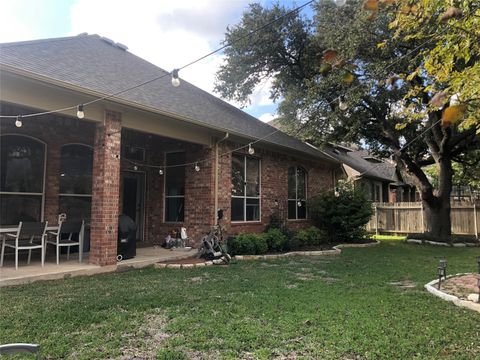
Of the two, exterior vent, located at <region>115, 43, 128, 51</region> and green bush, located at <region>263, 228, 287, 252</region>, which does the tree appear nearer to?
exterior vent, located at <region>115, 43, 128, 51</region>

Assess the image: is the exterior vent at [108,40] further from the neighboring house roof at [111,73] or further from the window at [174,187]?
the window at [174,187]

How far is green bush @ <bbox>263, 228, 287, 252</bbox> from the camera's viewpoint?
1073cm

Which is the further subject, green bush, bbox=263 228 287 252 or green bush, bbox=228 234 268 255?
green bush, bbox=263 228 287 252

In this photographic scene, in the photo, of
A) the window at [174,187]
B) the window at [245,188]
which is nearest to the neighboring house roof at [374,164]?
the window at [245,188]

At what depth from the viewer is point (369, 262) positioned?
9250 millimetres

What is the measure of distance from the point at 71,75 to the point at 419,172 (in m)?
14.2

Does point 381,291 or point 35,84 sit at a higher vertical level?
point 35,84

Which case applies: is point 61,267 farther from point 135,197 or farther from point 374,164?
point 374,164

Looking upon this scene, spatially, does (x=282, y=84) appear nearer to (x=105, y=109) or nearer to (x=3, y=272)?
(x=105, y=109)

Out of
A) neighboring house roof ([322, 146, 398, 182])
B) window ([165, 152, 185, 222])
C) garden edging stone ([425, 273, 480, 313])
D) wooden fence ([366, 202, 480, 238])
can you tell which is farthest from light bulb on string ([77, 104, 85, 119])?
neighboring house roof ([322, 146, 398, 182])

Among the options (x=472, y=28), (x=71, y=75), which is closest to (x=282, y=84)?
(x=71, y=75)

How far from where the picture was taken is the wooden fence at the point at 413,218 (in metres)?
17.6

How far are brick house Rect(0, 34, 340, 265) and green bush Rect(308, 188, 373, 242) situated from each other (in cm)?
97

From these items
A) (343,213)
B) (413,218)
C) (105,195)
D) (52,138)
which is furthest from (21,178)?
(413,218)
